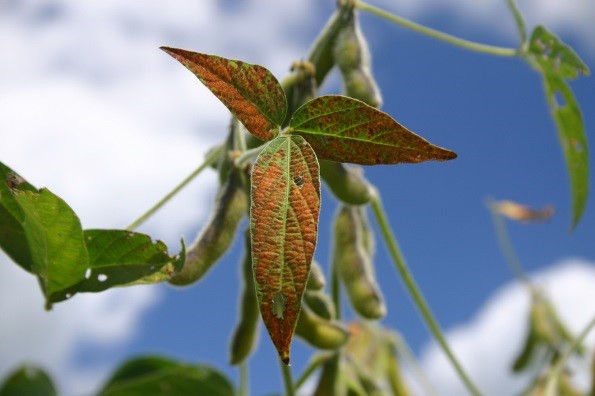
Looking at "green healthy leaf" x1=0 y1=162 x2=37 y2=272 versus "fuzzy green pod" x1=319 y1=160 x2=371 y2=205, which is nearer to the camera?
"green healthy leaf" x1=0 y1=162 x2=37 y2=272

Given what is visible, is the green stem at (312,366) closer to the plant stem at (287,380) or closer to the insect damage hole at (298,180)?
the plant stem at (287,380)

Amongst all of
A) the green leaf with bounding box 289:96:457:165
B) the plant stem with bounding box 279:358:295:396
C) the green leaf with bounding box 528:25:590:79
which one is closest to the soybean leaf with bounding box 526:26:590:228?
the green leaf with bounding box 528:25:590:79

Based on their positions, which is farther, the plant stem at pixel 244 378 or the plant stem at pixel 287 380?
the plant stem at pixel 244 378

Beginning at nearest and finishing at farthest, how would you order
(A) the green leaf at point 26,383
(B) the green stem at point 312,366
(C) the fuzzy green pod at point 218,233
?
(C) the fuzzy green pod at point 218,233
(B) the green stem at point 312,366
(A) the green leaf at point 26,383

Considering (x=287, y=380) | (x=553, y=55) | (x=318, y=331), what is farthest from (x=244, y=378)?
(x=553, y=55)

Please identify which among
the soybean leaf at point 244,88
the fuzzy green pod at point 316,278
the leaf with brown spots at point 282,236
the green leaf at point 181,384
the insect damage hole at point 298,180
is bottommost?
the green leaf at point 181,384

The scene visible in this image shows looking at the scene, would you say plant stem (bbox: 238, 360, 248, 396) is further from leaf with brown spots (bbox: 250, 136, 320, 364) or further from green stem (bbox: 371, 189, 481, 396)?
leaf with brown spots (bbox: 250, 136, 320, 364)

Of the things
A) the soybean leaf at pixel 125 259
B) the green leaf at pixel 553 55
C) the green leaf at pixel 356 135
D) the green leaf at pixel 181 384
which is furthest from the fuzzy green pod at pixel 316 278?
the green leaf at pixel 181 384
